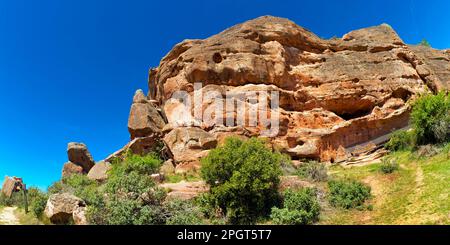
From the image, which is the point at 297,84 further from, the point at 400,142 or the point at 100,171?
the point at 100,171

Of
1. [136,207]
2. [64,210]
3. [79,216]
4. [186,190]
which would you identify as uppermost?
[186,190]

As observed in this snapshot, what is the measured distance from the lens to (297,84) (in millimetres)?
36594

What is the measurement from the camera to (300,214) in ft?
55.5

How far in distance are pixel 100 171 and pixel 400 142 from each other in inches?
1199

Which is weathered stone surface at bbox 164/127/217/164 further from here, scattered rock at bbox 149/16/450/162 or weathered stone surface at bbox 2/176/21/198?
weathered stone surface at bbox 2/176/21/198

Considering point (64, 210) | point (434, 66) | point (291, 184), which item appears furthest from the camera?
point (434, 66)

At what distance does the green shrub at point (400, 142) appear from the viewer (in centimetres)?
2815

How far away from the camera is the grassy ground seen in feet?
50.5

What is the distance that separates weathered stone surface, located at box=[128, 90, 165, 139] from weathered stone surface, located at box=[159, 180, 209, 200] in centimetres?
1484

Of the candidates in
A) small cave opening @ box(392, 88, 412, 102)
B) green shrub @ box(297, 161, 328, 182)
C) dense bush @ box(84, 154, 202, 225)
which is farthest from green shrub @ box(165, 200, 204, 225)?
small cave opening @ box(392, 88, 412, 102)

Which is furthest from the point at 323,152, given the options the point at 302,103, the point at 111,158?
the point at 111,158

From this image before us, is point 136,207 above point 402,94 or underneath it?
underneath

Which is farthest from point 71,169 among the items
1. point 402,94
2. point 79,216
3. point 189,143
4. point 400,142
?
point 402,94

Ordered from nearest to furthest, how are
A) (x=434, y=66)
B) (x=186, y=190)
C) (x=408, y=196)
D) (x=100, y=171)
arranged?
(x=408, y=196) < (x=186, y=190) < (x=100, y=171) < (x=434, y=66)
